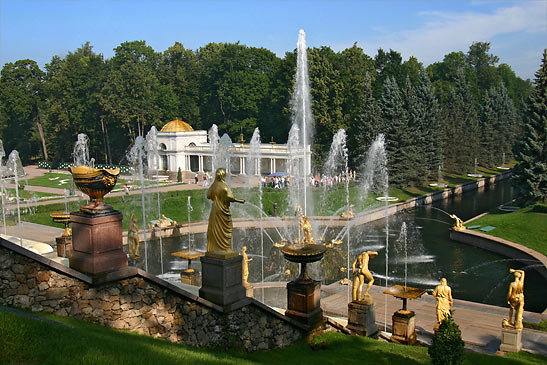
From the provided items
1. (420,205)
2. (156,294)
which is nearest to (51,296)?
(156,294)

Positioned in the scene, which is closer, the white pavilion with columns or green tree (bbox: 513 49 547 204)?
green tree (bbox: 513 49 547 204)

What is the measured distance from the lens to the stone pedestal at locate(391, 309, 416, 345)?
42.7 feet

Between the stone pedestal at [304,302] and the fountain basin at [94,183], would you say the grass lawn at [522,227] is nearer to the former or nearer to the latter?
the stone pedestal at [304,302]

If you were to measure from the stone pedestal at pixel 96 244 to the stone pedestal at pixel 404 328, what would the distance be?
746 cm

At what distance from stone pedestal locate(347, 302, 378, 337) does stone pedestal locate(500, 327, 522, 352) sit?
347 centimetres

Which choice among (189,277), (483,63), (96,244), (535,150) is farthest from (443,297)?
(483,63)

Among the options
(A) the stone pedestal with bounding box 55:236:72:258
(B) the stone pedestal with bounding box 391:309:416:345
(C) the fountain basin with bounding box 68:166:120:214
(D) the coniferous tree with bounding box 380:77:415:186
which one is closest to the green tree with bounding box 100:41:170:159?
(D) the coniferous tree with bounding box 380:77:415:186

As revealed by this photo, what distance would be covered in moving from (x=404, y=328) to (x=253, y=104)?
192ft

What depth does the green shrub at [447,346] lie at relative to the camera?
29.6 feet

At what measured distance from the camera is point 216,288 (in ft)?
32.8

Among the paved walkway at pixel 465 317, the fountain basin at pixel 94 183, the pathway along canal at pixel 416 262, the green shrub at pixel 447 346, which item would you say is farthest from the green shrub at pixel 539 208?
the fountain basin at pixel 94 183

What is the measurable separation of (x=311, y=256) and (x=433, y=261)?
1618cm

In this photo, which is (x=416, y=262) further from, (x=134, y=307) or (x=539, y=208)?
(x=134, y=307)

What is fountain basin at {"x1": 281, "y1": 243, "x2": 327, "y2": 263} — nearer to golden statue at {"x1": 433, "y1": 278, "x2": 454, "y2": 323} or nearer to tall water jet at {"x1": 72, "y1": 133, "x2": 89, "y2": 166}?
golden statue at {"x1": 433, "y1": 278, "x2": 454, "y2": 323}
